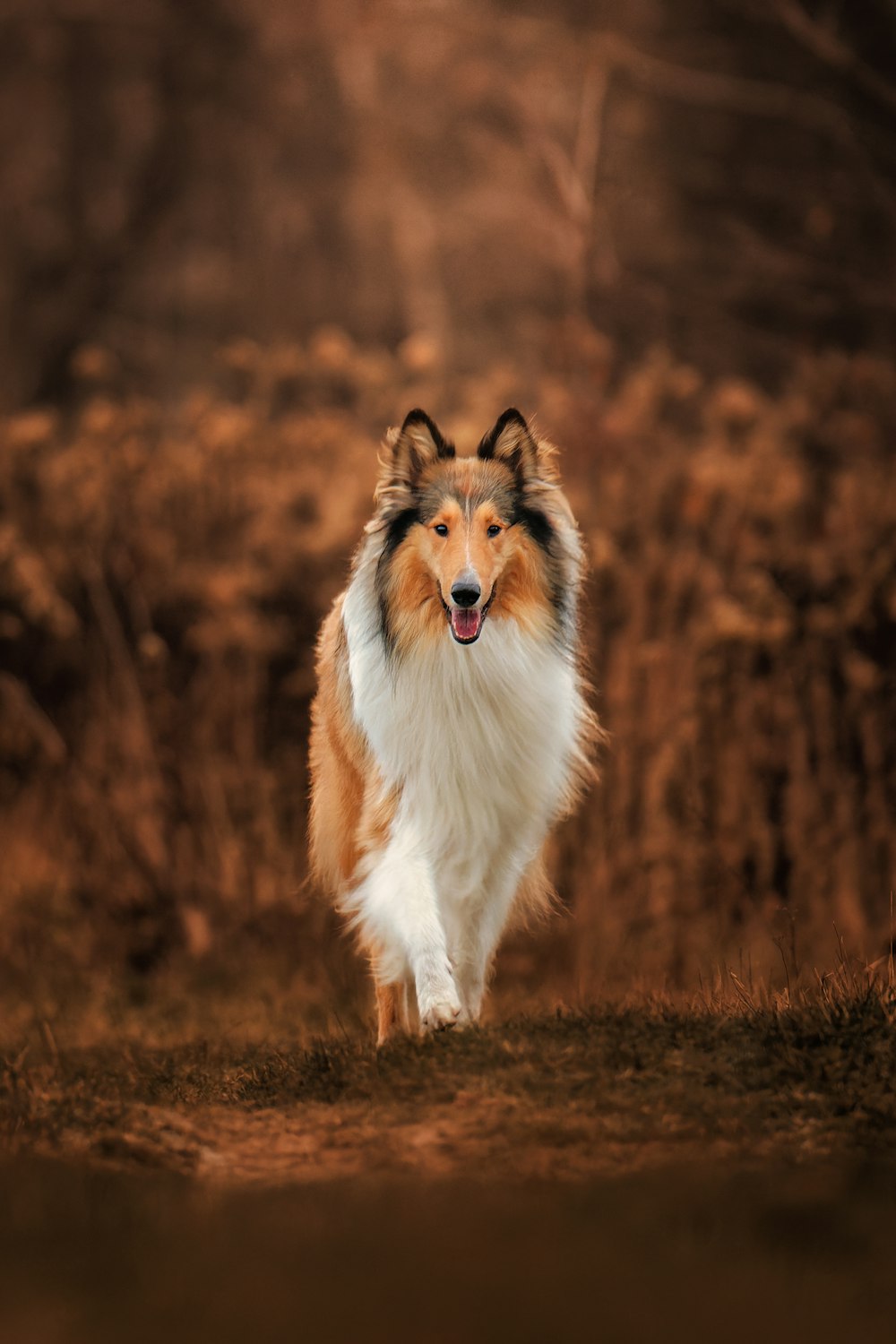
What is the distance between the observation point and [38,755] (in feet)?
32.3

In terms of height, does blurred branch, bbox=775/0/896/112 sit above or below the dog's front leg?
above

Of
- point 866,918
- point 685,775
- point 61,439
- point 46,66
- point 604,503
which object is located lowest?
point 866,918

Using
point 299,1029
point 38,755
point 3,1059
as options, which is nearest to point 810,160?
point 38,755

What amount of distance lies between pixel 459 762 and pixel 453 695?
26 centimetres

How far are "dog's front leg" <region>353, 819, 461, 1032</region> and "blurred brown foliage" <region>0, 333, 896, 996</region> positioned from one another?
142 inches

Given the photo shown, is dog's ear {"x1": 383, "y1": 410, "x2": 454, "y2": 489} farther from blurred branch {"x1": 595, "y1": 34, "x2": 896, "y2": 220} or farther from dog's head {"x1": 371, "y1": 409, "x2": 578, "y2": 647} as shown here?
blurred branch {"x1": 595, "y1": 34, "x2": 896, "y2": 220}

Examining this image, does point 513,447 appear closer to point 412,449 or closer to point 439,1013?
point 412,449

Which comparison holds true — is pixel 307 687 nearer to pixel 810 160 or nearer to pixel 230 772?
pixel 230 772

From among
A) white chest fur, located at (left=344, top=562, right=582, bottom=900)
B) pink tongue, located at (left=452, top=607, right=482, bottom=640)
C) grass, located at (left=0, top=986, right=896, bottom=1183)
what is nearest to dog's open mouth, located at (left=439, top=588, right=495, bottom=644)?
pink tongue, located at (left=452, top=607, right=482, bottom=640)

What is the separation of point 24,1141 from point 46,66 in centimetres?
1126

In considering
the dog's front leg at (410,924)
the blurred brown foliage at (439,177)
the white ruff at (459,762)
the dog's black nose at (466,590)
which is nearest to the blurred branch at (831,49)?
the blurred brown foliage at (439,177)

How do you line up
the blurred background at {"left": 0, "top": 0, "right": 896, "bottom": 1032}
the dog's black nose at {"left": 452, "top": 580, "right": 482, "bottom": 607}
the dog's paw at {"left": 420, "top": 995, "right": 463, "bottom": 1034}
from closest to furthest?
the dog's paw at {"left": 420, "top": 995, "right": 463, "bottom": 1034} → the dog's black nose at {"left": 452, "top": 580, "right": 482, "bottom": 607} → the blurred background at {"left": 0, "top": 0, "right": 896, "bottom": 1032}

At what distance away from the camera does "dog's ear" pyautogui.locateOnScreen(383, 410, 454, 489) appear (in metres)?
5.28

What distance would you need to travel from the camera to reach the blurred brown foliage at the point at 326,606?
29.8ft
